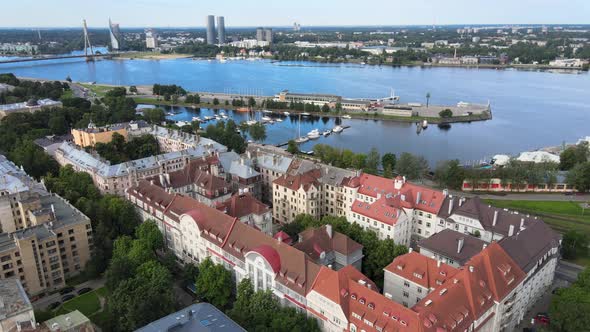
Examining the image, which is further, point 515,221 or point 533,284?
point 515,221

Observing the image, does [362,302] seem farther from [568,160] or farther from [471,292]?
[568,160]

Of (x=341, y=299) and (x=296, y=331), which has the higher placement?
(x=341, y=299)

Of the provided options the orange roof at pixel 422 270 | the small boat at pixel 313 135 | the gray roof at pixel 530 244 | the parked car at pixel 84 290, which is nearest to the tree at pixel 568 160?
the gray roof at pixel 530 244

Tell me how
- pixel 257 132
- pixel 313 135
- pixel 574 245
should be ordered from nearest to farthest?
pixel 574 245, pixel 257 132, pixel 313 135

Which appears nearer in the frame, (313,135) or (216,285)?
(216,285)

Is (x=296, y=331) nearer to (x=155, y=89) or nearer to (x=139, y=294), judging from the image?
(x=139, y=294)

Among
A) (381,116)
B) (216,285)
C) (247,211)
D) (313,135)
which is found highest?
(247,211)

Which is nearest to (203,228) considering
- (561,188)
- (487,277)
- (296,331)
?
(296,331)

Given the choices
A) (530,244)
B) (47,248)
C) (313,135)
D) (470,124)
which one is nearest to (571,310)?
(530,244)
